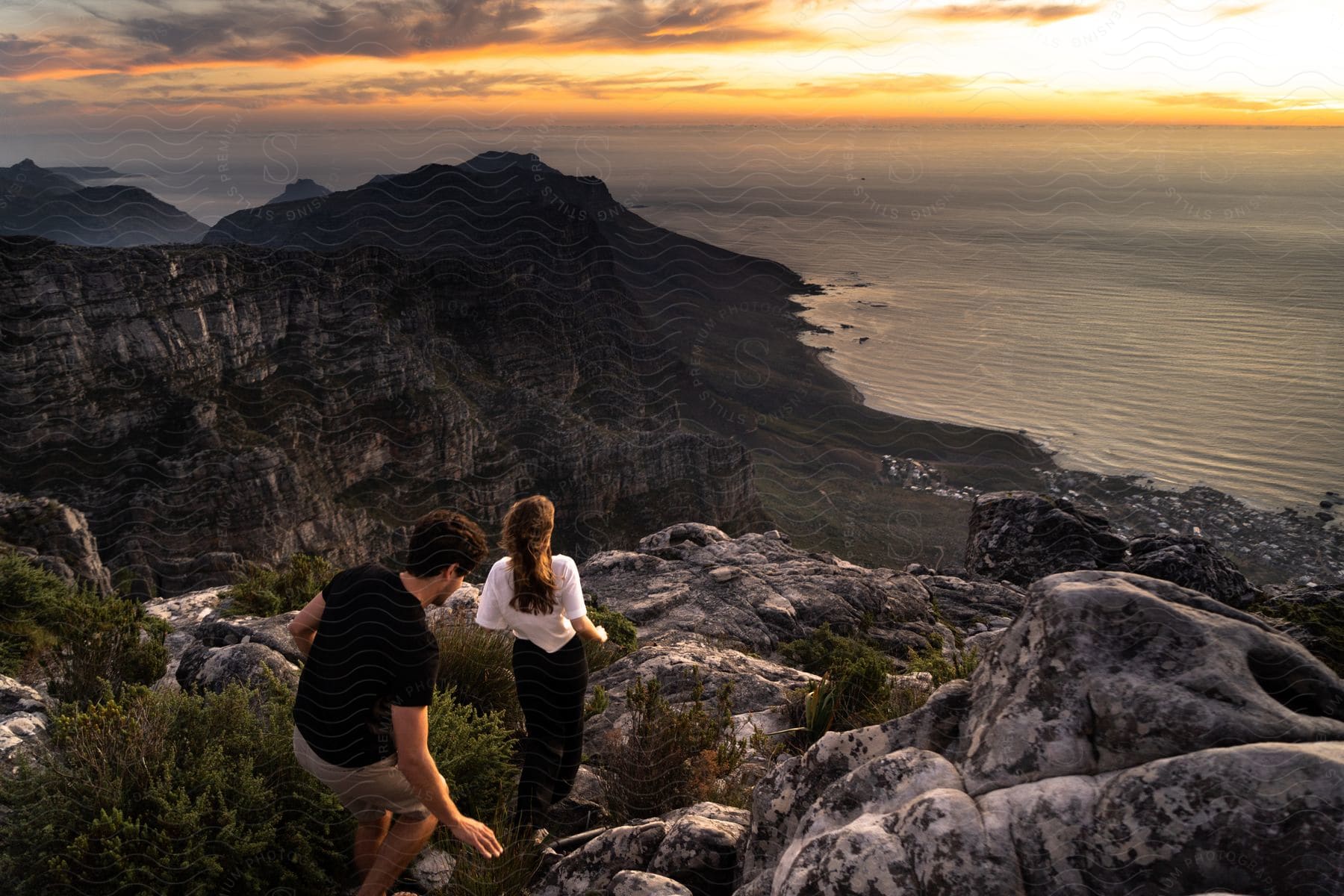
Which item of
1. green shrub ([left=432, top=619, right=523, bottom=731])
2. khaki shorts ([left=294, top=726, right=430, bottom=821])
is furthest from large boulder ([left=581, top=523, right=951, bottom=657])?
khaki shorts ([left=294, top=726, right=430, bottom=821])

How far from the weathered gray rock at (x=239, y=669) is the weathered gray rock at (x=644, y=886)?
2.98 m

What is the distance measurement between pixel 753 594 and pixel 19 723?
8.48 m

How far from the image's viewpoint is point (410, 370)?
8400 cm

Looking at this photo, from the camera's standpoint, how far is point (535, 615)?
4102 millimetres

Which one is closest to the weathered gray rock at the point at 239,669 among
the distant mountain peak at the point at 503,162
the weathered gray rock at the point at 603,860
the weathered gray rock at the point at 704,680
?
the weathered gray rock at the point at 704,680

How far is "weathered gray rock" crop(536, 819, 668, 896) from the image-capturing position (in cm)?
334

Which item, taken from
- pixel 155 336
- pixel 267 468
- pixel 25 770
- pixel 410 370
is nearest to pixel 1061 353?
pixel 410 370

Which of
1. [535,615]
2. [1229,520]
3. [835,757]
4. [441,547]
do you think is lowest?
[1229,520]

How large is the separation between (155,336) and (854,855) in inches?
3076

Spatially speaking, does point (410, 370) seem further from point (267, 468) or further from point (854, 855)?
point (854, 855)

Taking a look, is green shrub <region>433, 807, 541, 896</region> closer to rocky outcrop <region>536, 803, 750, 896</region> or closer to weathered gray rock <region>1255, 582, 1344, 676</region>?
rocky outcrop <region>536, 803, 750, 896</region>

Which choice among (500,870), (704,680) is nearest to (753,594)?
(704,680)

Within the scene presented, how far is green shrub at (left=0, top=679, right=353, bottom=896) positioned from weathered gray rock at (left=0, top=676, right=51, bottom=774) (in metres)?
0.20

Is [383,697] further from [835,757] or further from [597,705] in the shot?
[597,705]
